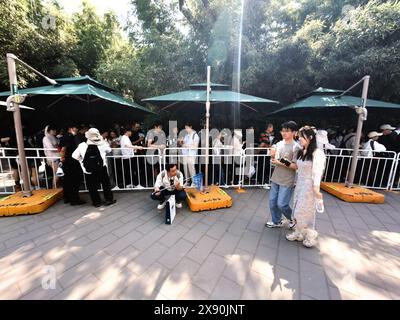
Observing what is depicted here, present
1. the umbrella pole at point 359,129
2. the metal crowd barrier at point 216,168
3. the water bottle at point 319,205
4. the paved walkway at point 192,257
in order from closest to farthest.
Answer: the paved walkway at point 192,257 → the water bottle at point 319,205 → the umbrella pole at point 359,129 → the metal crowd barrier at point 216,168

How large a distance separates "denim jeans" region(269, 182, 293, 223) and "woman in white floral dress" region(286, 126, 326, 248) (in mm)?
191

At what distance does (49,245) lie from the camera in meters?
3.04

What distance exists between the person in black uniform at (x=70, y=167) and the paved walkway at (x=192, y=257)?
0.37m

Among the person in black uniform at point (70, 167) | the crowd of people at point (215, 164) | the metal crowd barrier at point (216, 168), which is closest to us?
the crowd of people at point (215, 164)

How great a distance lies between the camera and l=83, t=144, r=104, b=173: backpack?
13.6 feet

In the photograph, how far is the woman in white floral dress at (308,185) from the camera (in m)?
2.69

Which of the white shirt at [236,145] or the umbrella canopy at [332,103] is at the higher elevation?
the umbrella canopy at [332,103]

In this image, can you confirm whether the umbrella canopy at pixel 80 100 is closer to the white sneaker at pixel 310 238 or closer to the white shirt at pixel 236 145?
the white shirt at pixel 236 145

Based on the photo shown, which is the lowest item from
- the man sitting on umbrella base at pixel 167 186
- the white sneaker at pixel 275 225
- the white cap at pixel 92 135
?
the white sneaker at pixel 275 225

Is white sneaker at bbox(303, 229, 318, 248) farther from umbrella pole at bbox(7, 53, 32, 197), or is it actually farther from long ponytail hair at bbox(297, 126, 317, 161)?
umbrella pole at bbox(7, 53, 32, 197)

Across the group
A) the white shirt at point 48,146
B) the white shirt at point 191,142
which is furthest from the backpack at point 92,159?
the white shirt at point 191,142

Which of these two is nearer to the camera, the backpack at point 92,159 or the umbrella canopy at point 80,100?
the backpack at point 92,159
